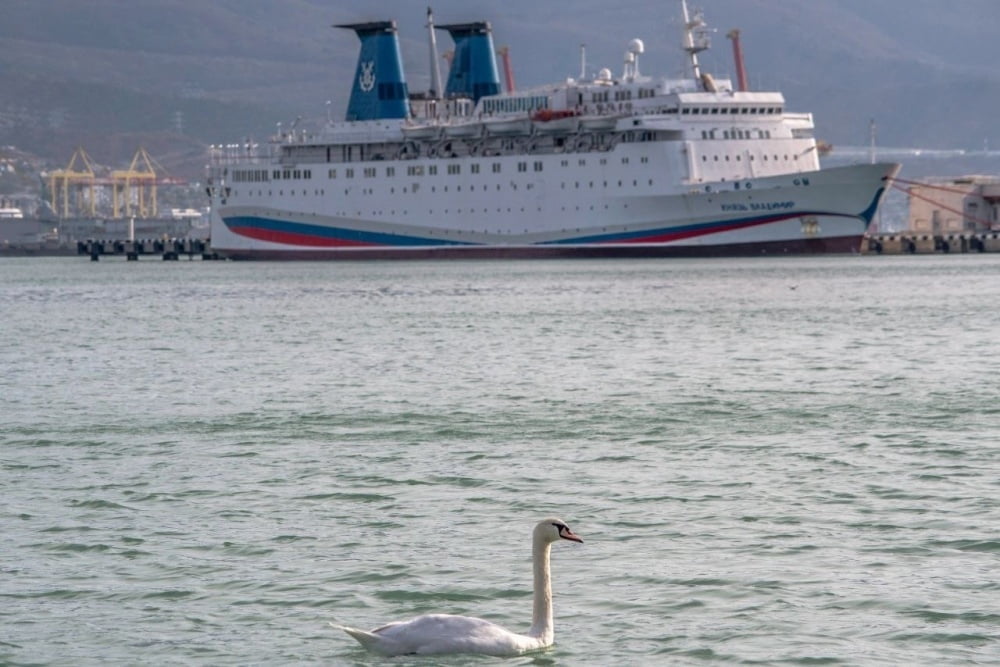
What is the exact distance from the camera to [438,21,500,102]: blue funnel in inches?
4144

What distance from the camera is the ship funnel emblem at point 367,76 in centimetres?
10488

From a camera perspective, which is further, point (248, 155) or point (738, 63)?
point (248, 155)

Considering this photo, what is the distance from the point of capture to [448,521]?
1667 cm

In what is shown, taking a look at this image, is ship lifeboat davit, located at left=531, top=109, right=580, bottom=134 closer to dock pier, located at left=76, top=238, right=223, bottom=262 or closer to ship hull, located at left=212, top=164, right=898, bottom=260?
ship hull, located at left=212, top=164, right=898, bottom=260

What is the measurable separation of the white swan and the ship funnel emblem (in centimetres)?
9425

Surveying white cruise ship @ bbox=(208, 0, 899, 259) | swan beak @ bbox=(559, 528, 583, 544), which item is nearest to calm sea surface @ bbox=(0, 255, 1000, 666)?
swan beak @ bbox=(559, 528, 583, 544)

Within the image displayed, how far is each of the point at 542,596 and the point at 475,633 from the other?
493mm

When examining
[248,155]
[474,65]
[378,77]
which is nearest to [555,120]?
[474,65]

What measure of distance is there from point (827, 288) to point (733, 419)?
4006cm

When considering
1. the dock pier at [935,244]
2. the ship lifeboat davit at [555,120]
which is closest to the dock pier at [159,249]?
the ship lifeboat davit at [555,120]

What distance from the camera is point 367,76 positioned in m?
105

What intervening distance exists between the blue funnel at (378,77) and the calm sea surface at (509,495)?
63.5 meters

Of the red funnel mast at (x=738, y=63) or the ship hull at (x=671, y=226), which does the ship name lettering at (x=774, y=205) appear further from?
the red funnel mast at (x=738, y=63)

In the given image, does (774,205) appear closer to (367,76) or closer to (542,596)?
(367,76)
